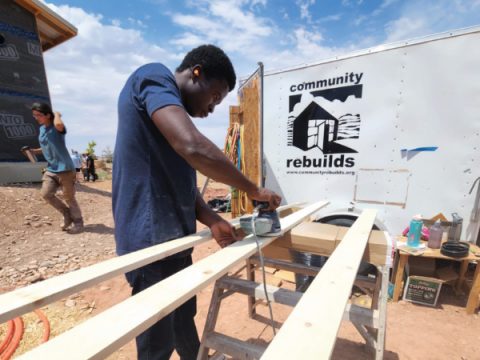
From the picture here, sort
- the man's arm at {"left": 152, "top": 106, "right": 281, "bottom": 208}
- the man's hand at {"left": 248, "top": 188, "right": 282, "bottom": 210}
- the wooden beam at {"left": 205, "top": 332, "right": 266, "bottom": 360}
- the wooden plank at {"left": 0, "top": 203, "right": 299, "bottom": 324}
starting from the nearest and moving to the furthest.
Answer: the wooden plank at {"left": 0, "top": 203, "right": 299, "bottom": 324}, the man's arm at {"left": 152, "top": 106, "right": 281, "bottom": 208}, the man's hand at {"left": 248, "top": 188, "right": 282, "bottom": 210}, the wooden beam at {"left": 205, "top": 332, "right": 266, "bottom": 360}

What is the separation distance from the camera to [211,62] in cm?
144

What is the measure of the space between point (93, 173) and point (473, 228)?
16.9m

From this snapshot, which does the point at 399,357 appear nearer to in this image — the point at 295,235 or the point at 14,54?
the point at 295,235

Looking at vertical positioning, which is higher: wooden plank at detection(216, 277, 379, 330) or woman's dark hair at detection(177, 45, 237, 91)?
woman's dark hair at detection(177, 45, 237, 91)

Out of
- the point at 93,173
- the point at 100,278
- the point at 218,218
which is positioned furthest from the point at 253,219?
the point at 93,173

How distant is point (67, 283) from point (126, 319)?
0.36m

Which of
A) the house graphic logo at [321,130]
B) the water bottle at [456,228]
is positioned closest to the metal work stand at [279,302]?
the water bottle at [456,228]

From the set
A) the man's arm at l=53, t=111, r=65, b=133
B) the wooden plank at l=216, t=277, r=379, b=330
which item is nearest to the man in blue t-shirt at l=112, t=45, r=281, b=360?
the wooden plank at l=216, t=277, r=379, b=330

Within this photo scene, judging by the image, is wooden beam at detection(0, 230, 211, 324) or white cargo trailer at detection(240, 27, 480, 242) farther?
white cargo trailer at detection(240, 27, 480, 242)

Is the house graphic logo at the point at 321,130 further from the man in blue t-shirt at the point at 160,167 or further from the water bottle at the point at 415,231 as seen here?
the man in blue t-shirt at the point at 160,167

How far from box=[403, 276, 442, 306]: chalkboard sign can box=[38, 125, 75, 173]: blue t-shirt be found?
5.82 metres

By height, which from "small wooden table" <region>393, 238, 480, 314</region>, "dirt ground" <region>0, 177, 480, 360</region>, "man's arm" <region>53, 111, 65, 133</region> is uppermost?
"man's arm" <region>53, 111, 65, 133</region>

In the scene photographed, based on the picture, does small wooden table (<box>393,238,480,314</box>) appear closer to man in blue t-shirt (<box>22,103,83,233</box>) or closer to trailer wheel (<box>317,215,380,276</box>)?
trailer wheel (<box>317,215,380,276</box>)

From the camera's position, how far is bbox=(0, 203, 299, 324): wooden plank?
0.80 m
